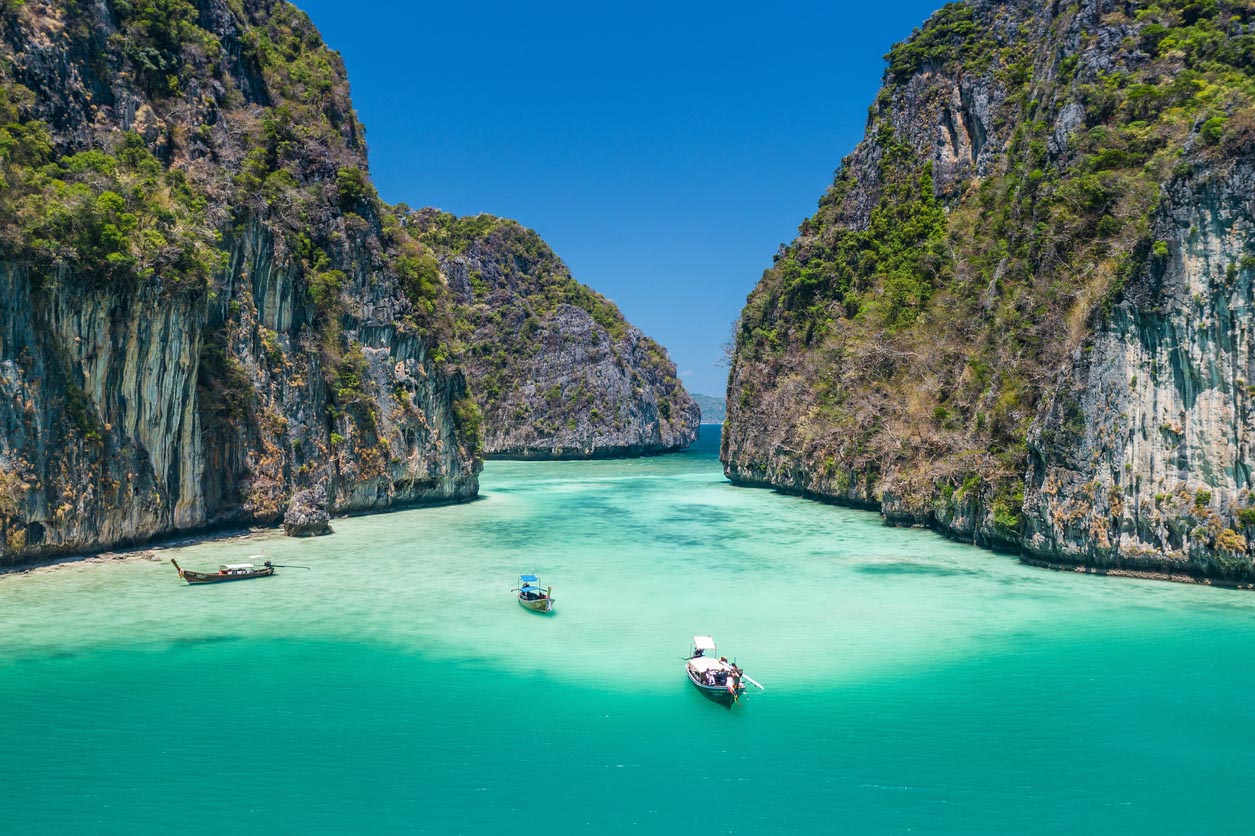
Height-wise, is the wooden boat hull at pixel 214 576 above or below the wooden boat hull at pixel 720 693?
below

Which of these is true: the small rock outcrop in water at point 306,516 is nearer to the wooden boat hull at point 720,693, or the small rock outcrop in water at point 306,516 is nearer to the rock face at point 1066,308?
the wooden boat hull at point 720,693

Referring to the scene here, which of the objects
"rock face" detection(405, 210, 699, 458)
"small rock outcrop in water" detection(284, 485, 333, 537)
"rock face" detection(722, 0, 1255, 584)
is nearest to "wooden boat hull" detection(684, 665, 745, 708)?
"rock face" detection(722, 0, 1255, 584)

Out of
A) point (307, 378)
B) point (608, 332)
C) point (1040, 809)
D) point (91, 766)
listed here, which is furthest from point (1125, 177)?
point (608, 332)

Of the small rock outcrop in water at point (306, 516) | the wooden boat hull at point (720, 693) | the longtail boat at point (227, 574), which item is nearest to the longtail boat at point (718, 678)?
the wooden boat hull at point (720, 693)

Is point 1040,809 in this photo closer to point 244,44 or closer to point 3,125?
point 3,125

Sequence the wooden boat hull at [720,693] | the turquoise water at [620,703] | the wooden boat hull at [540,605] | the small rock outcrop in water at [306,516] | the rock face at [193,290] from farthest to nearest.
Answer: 1. the small rock outcrop in water at [306,516]
2. the rock face at [193,290]
3. the wooden boat hull at [540,605]
4. the wooden boat hull at [720,693]
5. the turquoise water at [620,703]

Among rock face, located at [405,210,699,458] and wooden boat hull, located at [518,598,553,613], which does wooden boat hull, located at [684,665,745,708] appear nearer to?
wooden boat hull, located at [518,598,553,613]

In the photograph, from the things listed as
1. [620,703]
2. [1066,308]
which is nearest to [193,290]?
[620,703]
